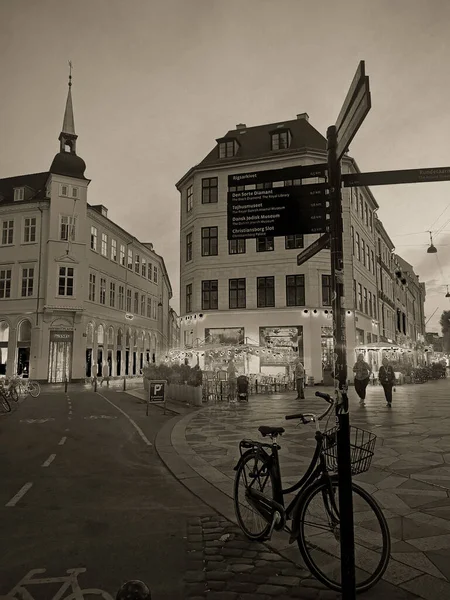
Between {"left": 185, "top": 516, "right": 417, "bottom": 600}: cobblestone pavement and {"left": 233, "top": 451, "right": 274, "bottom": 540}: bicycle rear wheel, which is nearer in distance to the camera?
{"left": 185, "top": 516, "right": 417, "bottom": 600}: cobblestone pavement

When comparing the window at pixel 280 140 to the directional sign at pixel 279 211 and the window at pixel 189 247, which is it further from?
the directional sign at pixel 279 211

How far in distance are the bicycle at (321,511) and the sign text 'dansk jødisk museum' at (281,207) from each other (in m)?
1.48

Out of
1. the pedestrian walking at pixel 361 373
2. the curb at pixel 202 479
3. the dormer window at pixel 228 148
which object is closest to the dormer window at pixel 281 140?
the dormer window at pixel 228 148

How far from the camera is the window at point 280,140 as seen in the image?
34.8 m

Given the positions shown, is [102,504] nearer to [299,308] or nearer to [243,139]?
[299,308]

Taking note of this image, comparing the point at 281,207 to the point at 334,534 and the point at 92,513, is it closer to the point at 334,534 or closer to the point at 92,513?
the point at 334,534

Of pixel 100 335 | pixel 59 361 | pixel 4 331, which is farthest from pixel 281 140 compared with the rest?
pixel 4 331

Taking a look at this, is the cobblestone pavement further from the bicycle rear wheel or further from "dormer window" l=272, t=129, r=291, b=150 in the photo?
"dormer window" l=272, t=129, r=291, b=150

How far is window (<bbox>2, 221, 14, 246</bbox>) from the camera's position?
140ft

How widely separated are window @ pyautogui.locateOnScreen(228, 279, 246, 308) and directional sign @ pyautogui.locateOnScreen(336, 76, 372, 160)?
97.8ft

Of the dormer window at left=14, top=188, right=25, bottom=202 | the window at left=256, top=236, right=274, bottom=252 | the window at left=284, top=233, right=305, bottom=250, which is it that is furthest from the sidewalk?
the dormer window at left=14, top=188, right=25, bottom=202

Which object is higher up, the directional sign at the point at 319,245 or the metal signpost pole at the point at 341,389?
the directional sign at the point at 319,245

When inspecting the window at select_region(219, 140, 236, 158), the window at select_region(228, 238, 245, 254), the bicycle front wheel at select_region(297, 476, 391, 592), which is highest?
the window at select_region(219, 140, 236, 158)

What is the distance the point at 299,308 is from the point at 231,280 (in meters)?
5.13
